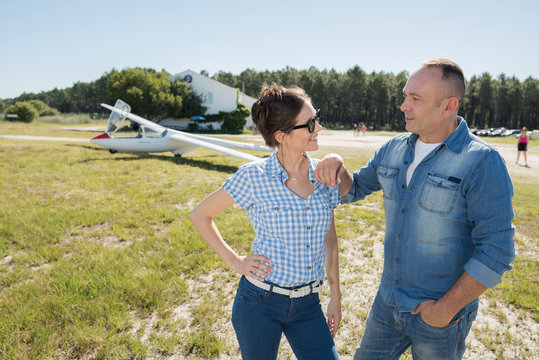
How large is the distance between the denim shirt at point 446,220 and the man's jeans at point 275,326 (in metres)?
0.54

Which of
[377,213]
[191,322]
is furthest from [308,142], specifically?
[377,213]

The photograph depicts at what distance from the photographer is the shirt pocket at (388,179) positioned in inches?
79.5

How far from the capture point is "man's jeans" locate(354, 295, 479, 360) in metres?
1.75

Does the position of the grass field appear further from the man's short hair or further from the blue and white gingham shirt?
the man's short hair

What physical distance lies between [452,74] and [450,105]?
171mm

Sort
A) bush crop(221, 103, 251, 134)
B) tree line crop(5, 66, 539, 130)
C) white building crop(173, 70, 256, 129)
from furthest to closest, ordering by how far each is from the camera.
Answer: tree line crop(5, 66, 539, 130), white building crop(173, 70, 256, 129), bush crop(221, 103, 251, 134)

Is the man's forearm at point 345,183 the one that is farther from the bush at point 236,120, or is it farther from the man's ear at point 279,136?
the bush at point 236,120

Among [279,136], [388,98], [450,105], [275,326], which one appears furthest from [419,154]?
[388,98]

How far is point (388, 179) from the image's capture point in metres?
2.05

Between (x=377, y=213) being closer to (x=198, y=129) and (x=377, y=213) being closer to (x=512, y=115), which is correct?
(x=198, y=129)

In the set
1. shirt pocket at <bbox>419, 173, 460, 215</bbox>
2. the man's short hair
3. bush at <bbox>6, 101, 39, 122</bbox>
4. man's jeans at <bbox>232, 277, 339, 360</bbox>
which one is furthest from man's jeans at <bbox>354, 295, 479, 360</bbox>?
bush at <bbox>6, 101, 39, 122</bbox>

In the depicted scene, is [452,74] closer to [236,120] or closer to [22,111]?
[236,120]

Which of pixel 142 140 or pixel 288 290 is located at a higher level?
pixel 142 140

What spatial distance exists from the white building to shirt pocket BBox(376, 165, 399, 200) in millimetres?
43733
